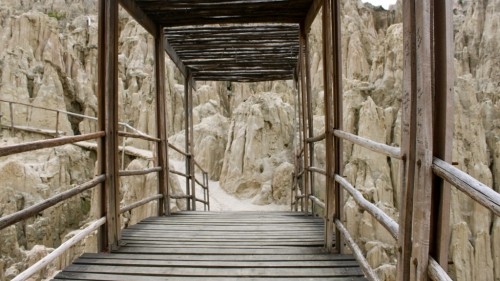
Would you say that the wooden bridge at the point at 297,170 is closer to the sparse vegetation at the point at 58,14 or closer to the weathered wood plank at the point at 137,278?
the weathered wood plank at the point at 137,278

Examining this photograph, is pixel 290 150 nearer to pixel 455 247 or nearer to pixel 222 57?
pixel 455 247

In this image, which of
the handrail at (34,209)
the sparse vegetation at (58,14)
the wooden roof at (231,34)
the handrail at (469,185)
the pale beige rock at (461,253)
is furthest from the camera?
the sparse vegetation at (58,14)

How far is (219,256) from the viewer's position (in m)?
3.20

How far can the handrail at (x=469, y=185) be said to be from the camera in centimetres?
118

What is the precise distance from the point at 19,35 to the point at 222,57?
24.1 m

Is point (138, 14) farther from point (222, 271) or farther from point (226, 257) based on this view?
point (222, 271)

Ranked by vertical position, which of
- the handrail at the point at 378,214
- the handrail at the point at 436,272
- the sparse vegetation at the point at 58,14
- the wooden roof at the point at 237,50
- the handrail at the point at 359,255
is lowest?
the handrail at the point at 359,255

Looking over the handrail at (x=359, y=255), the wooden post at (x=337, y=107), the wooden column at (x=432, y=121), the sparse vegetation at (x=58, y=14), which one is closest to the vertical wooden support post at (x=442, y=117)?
the wooden column at (x=432, y=121)

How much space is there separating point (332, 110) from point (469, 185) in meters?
2.20

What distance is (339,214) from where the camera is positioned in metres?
3.30

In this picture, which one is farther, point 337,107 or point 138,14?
point 138,14

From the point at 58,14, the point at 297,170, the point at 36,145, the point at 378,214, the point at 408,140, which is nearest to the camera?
the point at 408,140

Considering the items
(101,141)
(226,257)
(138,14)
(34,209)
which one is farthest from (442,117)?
(138,14)

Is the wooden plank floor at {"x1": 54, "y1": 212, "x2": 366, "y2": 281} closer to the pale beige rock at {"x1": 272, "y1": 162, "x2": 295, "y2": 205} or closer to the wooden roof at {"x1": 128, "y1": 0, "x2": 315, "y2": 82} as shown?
the wooden roof at {"x1": 128, "y1": 0, "x2": 315, "y2": 82}
